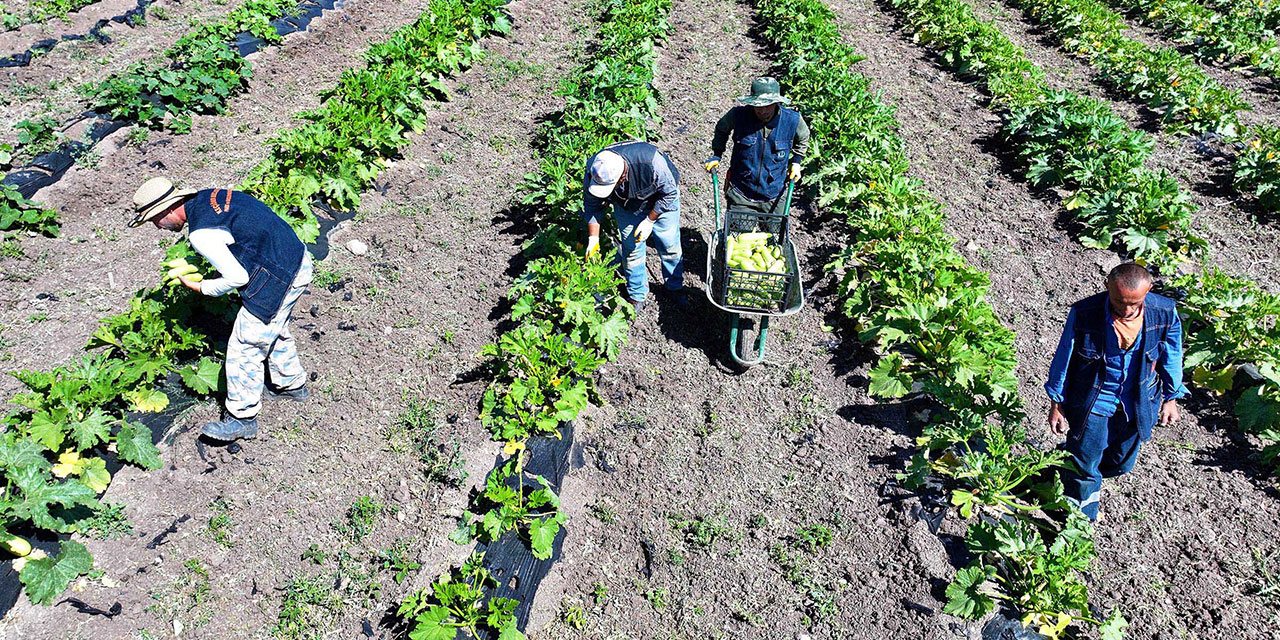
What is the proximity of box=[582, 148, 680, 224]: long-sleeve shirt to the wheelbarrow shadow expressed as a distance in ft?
3.21

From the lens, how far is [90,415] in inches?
179

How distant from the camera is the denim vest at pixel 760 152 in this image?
628 cm

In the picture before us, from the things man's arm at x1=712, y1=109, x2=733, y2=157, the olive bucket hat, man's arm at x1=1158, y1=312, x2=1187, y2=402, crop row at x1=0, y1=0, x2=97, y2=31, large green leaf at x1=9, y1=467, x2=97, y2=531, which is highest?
the olive bucket hat

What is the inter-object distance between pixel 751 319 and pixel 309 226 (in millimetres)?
4002

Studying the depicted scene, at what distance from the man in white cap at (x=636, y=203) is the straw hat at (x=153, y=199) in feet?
8.77

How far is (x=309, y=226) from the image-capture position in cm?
683

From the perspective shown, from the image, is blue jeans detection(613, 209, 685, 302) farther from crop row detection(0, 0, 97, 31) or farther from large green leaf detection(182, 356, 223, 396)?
crop row detection(0, 0, 97, 31)

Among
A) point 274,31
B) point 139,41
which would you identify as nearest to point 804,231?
point 274,31

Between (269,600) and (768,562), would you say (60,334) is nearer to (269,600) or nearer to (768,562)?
(269,600)

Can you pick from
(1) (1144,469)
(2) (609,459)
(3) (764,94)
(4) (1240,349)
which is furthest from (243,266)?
(4) (1240,349)

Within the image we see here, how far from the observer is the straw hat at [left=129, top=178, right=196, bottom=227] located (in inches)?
172

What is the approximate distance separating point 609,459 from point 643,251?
5.84 ft

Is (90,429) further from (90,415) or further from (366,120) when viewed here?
(366,120)

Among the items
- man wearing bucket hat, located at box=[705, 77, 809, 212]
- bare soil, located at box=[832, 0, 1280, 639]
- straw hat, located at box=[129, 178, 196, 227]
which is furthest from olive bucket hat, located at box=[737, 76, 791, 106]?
straw hat, located at box=[129, 178, 196, 227]
